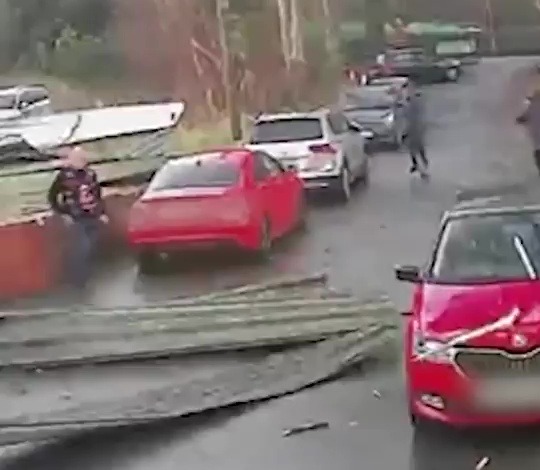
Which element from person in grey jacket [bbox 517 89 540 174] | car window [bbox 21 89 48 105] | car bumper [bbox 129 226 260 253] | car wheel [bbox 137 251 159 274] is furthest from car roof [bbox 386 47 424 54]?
car bumper [bbox 129 226 260 253]

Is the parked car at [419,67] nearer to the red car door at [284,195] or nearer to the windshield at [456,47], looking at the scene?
the windshield at [456,47]

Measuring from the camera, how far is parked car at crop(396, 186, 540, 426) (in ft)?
29.5

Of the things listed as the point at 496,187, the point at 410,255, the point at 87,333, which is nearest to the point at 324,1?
the point at 496,187

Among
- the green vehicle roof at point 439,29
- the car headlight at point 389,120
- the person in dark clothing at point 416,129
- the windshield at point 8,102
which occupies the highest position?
the person in dark clothing at point 416,129

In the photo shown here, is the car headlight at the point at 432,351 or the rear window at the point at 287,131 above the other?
the car headlight at the point at 432,351

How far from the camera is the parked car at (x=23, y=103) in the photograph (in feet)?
109

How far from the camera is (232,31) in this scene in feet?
120

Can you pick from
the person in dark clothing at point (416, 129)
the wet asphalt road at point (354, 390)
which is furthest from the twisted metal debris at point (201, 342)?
the person in dark clothing at point (416, 129)

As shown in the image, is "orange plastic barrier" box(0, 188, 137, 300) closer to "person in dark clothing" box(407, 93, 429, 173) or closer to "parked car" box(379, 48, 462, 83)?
"person in dark clothing" box(407, 93, 429, 173)

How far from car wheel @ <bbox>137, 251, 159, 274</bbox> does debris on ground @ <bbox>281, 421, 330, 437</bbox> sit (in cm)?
846

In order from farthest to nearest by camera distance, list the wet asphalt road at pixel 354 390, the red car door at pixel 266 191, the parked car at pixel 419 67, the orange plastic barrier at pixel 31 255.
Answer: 1. the parked car at pixel 419 67
2. the red car door at pixel 266 191
3. the orange plastic barrier at pixel 31 255
4. the wet asphalt road at pixel 354 390

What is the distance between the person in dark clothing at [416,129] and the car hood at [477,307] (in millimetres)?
16174

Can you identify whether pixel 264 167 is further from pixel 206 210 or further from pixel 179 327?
pixel 179 327

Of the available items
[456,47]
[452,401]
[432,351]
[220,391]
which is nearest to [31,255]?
[220,391]
